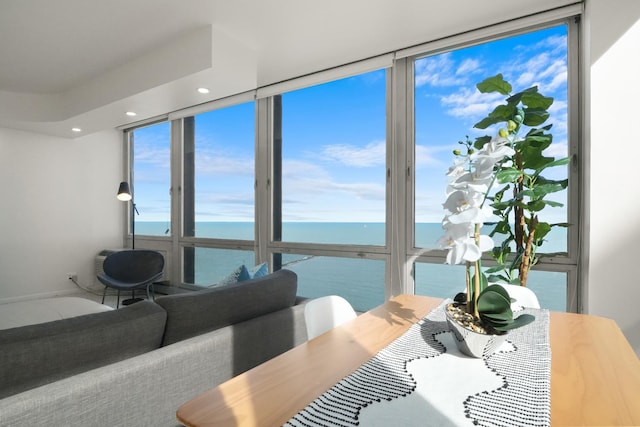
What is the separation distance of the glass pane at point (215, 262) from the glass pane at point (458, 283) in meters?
2.09

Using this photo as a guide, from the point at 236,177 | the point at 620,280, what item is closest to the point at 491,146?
the point at 620,280

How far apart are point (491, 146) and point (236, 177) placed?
387cm

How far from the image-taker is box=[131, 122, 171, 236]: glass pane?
205 inches

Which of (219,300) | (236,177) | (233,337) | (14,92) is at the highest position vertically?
(14,92)

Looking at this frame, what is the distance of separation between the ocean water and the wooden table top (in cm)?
159

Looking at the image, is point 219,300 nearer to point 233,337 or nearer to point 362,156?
point 233,337

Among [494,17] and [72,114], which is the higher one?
[494,17]

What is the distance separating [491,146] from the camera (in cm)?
89

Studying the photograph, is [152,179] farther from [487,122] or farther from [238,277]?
[487,122]

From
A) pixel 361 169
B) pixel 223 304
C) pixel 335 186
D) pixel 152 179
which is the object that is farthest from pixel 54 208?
pixel 223 304

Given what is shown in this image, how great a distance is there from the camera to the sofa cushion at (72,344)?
109 centimetres

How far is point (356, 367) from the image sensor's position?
0.89 m

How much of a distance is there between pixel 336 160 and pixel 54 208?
4.17 metres

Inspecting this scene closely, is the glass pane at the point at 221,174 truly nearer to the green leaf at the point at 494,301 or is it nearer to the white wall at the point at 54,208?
the white wall at the point at 54,208
